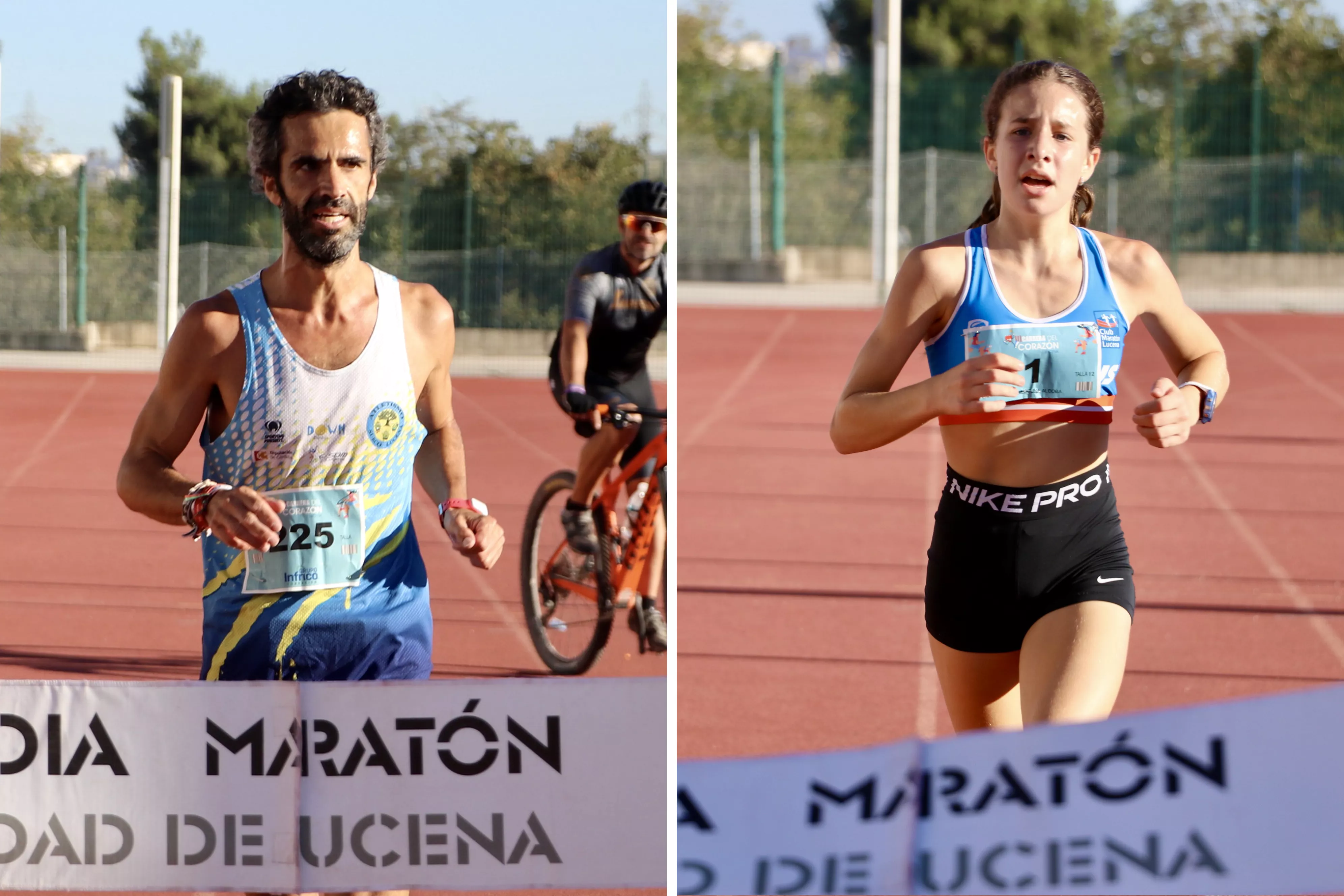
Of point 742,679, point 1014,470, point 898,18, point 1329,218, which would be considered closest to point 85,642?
point 742,679

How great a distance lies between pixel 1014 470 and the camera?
9.80ft

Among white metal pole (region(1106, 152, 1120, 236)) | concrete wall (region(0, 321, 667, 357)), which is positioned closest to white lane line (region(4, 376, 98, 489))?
concrete wall (region(0, 321, 667, 357))

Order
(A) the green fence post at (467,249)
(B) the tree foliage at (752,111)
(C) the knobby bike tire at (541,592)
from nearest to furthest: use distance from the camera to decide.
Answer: (C) the knobby bike tire at (541,592) → (A) the green fence post at (467,249) → (B) the tree foliage at (752,111)

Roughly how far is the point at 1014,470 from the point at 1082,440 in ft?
0.46

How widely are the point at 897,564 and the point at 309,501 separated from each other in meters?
5.62

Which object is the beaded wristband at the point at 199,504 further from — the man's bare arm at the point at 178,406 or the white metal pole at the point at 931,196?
the white metal pole at the point at 931,196

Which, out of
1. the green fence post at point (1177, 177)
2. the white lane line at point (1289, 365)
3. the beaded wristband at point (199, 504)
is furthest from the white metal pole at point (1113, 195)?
the beaded wristband at point (199, 504)

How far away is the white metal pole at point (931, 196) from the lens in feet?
79.2

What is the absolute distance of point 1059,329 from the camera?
289 cm

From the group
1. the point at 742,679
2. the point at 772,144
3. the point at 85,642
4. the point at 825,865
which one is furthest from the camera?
the point at 772,144

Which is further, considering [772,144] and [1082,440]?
[772,144]

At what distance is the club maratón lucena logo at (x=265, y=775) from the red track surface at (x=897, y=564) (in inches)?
105

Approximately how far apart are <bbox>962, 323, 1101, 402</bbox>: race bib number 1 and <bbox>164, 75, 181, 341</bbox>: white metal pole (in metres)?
2.67

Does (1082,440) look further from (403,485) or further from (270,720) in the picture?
(270,720)
